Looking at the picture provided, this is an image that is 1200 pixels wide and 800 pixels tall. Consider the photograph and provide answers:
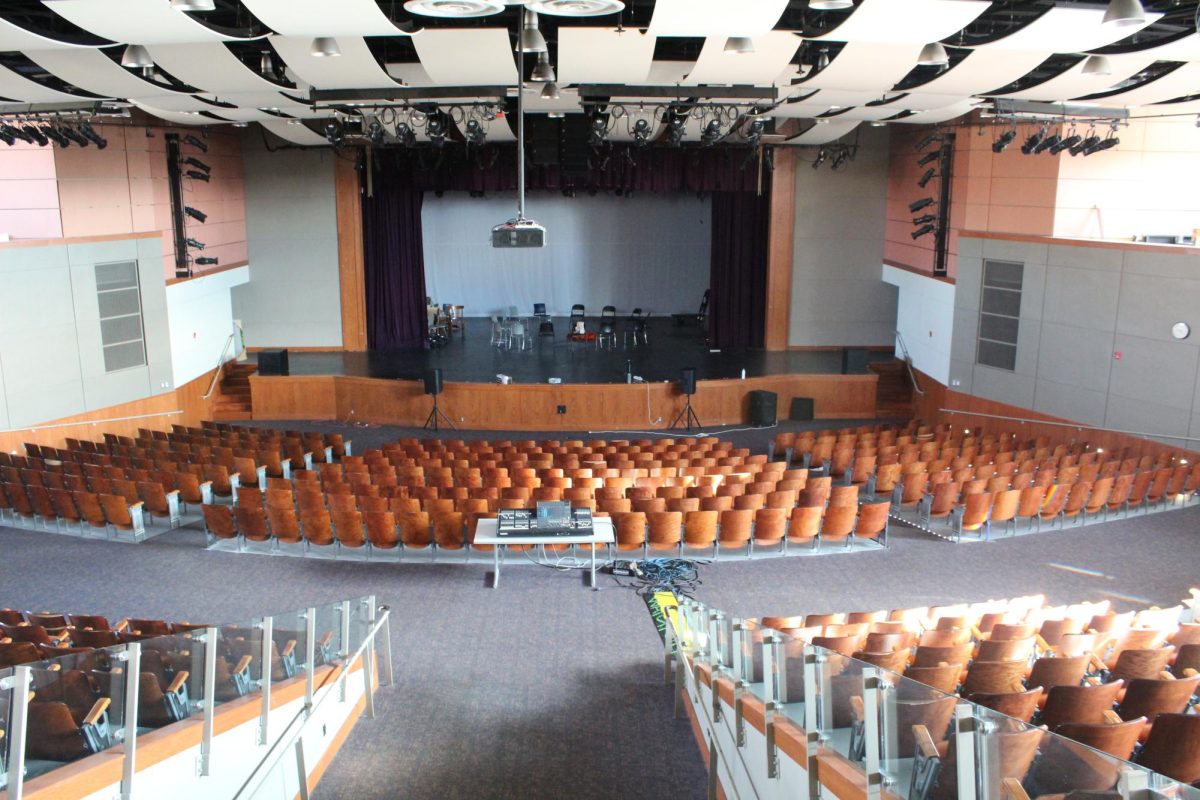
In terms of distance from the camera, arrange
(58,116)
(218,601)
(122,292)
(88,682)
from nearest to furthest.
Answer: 1. (88,682)
2. (218,601)
3. (58,116)
4. (122,292)

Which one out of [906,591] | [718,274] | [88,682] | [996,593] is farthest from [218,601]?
[718,274]

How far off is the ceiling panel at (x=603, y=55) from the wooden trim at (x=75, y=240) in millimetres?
9523

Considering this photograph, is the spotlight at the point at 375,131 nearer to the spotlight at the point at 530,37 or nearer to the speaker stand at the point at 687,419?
the spotlight at the point at 530,37

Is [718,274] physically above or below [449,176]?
below

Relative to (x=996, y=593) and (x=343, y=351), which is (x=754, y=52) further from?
(x=343, y=351)

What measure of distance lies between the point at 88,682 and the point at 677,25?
22.1 ft

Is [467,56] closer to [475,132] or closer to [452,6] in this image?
[452,6]

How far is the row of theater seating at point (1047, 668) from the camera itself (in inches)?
162

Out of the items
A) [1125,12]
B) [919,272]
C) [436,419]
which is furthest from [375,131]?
[919,272]

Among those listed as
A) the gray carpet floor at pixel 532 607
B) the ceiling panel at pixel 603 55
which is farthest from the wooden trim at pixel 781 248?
the gray carpet floor at pixel 532 607

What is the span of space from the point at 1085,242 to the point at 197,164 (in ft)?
53.2

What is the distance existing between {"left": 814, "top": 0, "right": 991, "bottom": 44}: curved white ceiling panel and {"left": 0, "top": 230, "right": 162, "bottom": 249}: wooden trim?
12.8 metres

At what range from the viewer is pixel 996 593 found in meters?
9.45

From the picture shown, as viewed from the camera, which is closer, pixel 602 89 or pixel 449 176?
pixel 602 89
